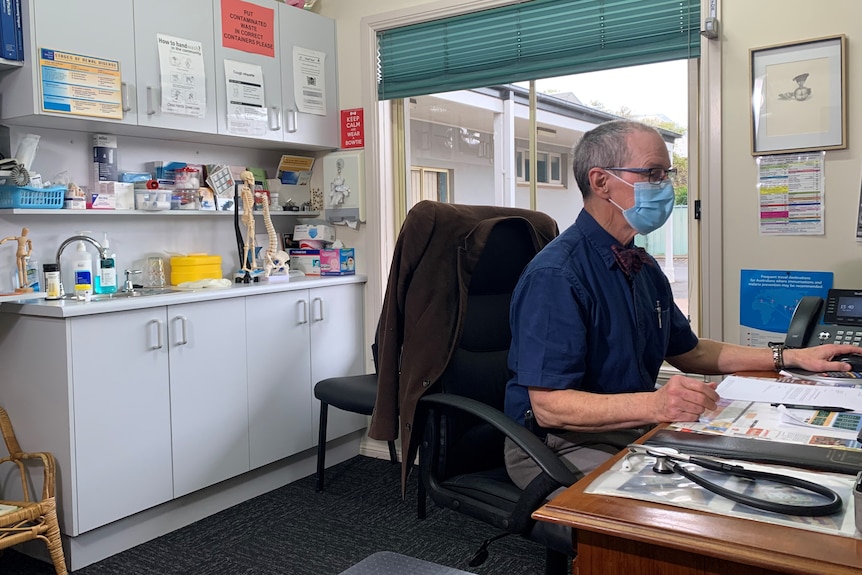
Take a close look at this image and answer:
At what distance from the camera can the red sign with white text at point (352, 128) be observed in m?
3.76

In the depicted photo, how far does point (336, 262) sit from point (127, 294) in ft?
3.52

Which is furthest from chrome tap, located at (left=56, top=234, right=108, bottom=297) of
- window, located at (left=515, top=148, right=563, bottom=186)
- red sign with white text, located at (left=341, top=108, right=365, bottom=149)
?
window, located at (left=515, top=148, right=563, bottom=186)

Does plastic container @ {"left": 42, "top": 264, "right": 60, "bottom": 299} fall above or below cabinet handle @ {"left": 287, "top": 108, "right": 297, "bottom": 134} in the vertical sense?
below

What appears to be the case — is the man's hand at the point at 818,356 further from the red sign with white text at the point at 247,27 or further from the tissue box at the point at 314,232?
the red sign with white text at the point at 247,27

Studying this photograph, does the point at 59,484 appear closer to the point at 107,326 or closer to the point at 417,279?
the point at 107,326

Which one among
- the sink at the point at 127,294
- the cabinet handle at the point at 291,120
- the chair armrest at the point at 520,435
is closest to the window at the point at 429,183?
the cabinet handle at the point at 291,120

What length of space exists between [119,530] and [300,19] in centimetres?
238

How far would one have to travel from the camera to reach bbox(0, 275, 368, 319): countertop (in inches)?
98.7

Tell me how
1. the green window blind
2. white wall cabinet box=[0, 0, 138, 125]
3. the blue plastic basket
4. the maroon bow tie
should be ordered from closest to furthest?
the maroon bow tie → white wall cabinet box=[0, 0, 138, 125] → the blue plastic basket → the green window blind

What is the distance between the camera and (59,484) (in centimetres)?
257

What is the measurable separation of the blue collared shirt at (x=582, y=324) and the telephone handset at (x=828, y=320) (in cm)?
47

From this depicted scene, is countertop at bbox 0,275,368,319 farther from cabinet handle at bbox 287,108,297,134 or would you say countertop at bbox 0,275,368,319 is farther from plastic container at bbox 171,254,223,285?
cabinet handle at bbox 287,108,297,134

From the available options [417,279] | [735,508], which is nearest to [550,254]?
[417,279]

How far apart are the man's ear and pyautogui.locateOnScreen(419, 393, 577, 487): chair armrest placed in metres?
0.58
